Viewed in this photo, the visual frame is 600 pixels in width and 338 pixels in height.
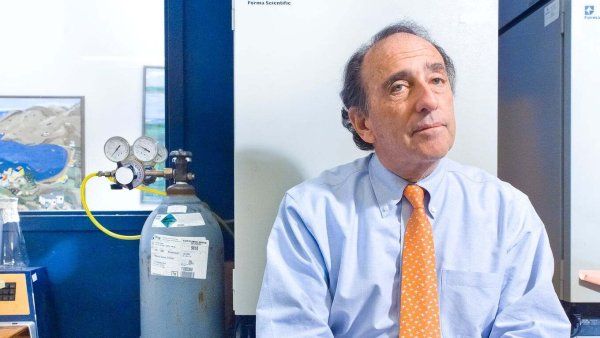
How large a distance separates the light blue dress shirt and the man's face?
0.34 ft

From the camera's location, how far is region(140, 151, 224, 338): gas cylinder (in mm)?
1296

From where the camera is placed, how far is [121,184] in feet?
4.48

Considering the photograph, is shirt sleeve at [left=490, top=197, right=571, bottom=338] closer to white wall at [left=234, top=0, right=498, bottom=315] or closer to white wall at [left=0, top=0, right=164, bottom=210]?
white wall at [left=234, top=0, right=498, bottom=315]

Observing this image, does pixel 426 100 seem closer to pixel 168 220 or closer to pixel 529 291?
pixel 529 291

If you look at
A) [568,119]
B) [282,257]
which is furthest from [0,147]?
[568,119]

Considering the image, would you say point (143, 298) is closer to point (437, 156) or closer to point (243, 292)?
point (243, 292)

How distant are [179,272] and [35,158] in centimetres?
104

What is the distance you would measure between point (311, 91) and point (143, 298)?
2.57 feet

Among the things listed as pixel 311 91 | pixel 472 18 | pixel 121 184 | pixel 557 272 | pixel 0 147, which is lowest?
pixel 557 272

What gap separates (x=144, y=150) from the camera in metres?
1.39

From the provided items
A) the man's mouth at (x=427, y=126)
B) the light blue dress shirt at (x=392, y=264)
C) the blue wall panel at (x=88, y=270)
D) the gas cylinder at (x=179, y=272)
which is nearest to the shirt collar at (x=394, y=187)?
the light blue dress shirt at (x=392, y=264)

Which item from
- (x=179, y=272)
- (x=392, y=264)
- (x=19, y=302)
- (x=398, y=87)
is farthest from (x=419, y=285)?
(x=19, y=302)

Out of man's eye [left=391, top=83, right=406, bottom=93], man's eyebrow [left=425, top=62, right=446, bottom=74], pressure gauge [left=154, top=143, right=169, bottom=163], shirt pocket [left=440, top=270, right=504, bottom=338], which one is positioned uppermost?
man's eyebrow [left=425, top=62, right=446, bottom=74]

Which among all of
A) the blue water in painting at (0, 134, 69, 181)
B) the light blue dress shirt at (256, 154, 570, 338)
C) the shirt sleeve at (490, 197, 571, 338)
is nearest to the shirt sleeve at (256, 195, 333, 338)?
the light blue dress shirt at (256, 154, 570, 338)
